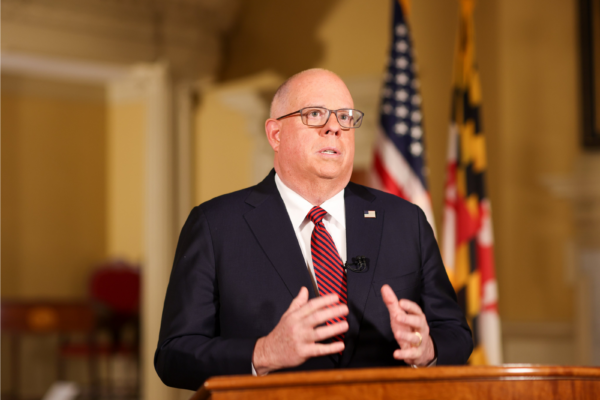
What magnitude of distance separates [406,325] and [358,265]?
0.22 meters

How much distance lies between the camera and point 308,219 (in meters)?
1.59

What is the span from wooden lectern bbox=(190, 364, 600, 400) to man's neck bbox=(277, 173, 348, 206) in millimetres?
493

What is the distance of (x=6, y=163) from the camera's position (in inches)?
307

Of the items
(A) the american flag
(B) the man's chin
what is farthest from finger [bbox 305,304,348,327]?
(A) the american flag

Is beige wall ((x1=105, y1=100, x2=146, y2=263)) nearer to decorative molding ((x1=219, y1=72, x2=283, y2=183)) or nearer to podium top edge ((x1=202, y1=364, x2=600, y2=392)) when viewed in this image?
decorative molding ((x1=219, y1=72, x2=283, y2=183))

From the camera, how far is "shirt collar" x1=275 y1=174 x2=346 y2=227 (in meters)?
1.59

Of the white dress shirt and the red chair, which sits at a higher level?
the white dress shirt

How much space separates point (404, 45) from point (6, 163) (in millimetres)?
5655

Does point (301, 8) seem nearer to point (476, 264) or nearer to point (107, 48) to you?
point (107, 48)

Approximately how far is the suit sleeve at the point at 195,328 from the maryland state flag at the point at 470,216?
7.85 feet

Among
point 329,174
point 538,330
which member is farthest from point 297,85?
point 538,330

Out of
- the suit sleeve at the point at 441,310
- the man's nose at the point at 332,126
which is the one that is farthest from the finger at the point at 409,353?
the man's nose at the point at 332,126

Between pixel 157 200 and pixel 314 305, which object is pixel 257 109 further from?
pixel 314 305

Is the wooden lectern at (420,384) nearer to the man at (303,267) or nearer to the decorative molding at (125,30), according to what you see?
the man at (303,267)
